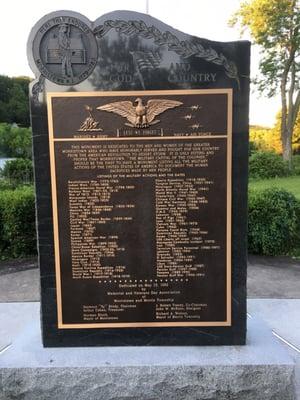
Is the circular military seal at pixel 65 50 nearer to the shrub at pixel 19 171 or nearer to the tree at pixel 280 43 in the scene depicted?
the shrub at pixel 19 171

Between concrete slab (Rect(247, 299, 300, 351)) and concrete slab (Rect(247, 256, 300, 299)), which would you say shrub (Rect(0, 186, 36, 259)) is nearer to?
concrete slab (Rect(247, 256, 300, 299))

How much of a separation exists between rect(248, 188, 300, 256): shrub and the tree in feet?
70.7

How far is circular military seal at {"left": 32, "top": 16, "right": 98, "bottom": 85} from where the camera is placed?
3.12 m

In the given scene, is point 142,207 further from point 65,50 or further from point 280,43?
point 280,43

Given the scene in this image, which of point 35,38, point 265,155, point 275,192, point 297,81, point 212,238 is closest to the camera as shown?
point 35,38

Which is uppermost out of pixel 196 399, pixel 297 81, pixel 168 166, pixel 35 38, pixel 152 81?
pixel 297 81

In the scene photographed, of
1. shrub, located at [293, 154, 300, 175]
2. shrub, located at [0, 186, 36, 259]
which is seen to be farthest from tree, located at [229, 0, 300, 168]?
shrub, located at [0, 186, 36, 259]

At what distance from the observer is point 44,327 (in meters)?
3.46

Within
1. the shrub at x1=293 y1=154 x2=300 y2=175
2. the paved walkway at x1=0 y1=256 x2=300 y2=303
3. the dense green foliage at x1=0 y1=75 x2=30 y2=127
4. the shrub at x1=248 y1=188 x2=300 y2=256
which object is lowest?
the paved walkway at x1=0 y1=256 x2=300 y2=303

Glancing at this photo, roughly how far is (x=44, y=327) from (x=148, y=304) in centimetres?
88

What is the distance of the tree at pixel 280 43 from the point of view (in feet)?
89.7

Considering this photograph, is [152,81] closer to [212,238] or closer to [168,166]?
[168,166]

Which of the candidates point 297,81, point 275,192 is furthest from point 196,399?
point 297,81

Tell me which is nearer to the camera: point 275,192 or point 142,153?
point 142,153
